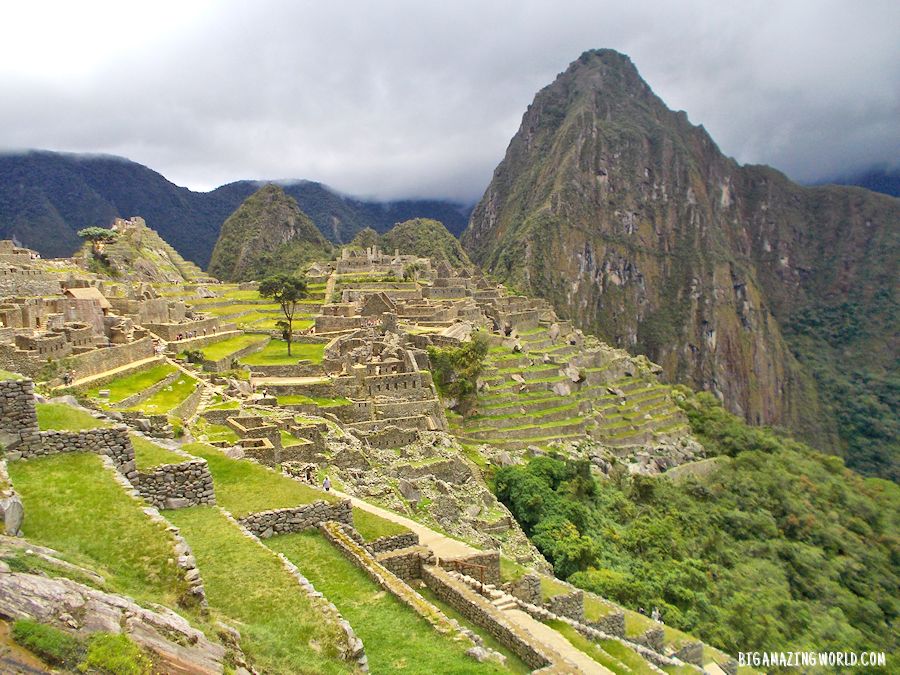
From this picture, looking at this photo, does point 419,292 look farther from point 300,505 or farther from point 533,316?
point 300,505

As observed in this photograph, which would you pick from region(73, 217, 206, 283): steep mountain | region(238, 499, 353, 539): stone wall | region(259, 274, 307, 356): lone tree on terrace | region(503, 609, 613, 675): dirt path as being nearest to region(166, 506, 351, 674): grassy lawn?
region(238, 499, 353, 539): stone wall

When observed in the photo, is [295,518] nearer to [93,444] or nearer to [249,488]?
[249,488]

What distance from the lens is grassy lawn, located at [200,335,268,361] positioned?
31.8 meters

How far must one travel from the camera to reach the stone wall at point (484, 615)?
829 cm

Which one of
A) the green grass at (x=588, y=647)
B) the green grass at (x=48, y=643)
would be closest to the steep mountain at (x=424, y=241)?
the green grass at (x=588, y=647)

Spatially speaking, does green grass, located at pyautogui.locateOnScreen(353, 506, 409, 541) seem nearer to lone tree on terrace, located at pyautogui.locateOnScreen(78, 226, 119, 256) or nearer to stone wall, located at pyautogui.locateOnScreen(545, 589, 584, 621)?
stone wall, located at pyautogui.locateOnScreen(545, 589, 584, 621)

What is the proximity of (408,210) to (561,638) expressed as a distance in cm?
17919

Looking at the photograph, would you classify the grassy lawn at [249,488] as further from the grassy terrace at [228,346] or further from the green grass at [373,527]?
the grassy terrace at [228,346]

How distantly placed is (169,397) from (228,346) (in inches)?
496

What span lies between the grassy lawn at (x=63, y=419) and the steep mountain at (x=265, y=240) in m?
84.8

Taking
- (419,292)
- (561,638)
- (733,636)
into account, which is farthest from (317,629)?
(419,292)

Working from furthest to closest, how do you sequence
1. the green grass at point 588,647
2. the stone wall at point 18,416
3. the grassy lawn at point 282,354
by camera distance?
A: the grassy lawn at point 282,354 → the green grass at point 588,647 → the stone wall at point 18,416

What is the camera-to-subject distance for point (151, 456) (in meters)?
8.98

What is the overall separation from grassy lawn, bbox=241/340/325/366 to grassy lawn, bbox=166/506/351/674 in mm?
22845
